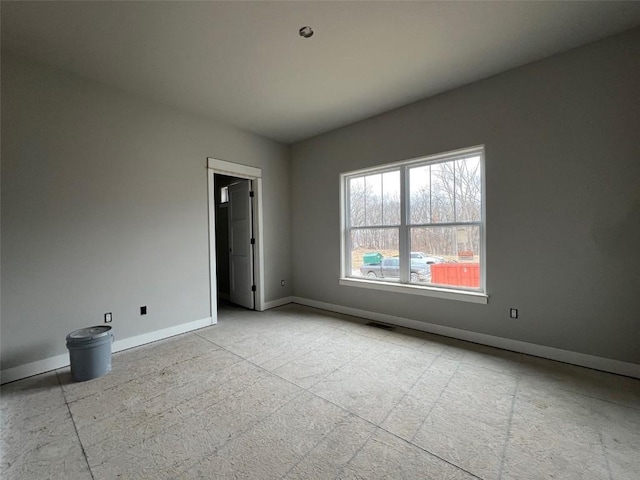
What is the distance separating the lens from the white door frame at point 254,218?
3.87m

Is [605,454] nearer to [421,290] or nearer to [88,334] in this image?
[421,290]

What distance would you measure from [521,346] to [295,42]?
3.61 meters

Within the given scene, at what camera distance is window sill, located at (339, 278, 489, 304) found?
308 centimetres

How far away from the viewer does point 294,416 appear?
6.23ft

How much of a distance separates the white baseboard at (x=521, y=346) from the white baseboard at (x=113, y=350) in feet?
7.64

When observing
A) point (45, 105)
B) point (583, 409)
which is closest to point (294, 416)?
point (583, 409)

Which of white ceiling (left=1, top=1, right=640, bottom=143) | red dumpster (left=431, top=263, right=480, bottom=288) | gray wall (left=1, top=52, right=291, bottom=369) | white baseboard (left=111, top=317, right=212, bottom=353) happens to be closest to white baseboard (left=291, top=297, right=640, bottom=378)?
red dumpster (left=431, top=263, right=480, bottom=288)

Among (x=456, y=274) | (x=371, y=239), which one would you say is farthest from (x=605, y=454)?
(x=371, y=239)

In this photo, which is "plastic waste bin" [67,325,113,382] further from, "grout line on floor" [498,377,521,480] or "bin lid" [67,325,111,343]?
"grout line on floor" [498,377,521,480]

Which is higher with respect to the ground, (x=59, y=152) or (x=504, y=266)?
(x=59, y=152)

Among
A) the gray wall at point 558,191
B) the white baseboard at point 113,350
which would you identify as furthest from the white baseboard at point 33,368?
the gray wall at point 558,191

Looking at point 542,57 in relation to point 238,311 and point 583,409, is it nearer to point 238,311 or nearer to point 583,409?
point 583,409

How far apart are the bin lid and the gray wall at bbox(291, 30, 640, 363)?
3.40 meters

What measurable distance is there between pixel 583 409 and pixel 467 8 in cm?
298
